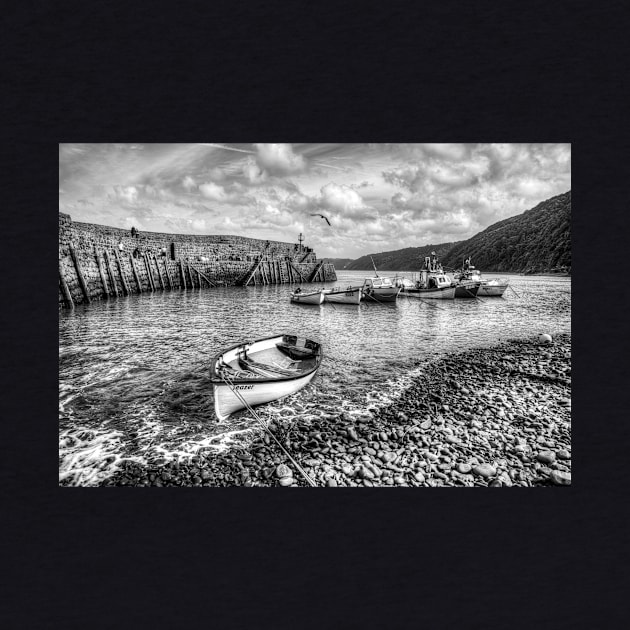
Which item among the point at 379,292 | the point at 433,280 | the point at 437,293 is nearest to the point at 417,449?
the point at 379,292

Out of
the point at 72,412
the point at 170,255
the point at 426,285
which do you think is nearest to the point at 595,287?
the point at 72,412

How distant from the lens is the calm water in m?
3.99

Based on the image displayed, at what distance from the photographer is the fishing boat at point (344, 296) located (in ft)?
57.4

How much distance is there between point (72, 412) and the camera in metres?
4.57

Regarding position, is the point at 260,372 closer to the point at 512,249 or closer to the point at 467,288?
the point at 512,249

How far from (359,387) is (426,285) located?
17.0 meters

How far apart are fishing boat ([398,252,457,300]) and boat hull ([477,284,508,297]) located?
2.04 m

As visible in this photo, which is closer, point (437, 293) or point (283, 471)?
point (283, 471)

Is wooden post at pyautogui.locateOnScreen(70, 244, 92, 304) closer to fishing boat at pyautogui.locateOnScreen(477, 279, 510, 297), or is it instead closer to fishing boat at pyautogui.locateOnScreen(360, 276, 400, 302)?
fishing boat at pyautogui.locateOnScreen(360, 276, 400, 302)

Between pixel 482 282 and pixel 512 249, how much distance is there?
5.43 metres

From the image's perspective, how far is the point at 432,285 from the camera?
20.4m

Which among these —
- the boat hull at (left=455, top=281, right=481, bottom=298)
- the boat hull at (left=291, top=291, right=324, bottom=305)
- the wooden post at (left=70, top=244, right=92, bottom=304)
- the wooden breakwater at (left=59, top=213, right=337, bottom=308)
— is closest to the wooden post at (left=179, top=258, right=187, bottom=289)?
the wooden breakwater at (left=59, top=213, right=337, bottom=308)

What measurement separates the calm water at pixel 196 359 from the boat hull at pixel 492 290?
3.48 m
